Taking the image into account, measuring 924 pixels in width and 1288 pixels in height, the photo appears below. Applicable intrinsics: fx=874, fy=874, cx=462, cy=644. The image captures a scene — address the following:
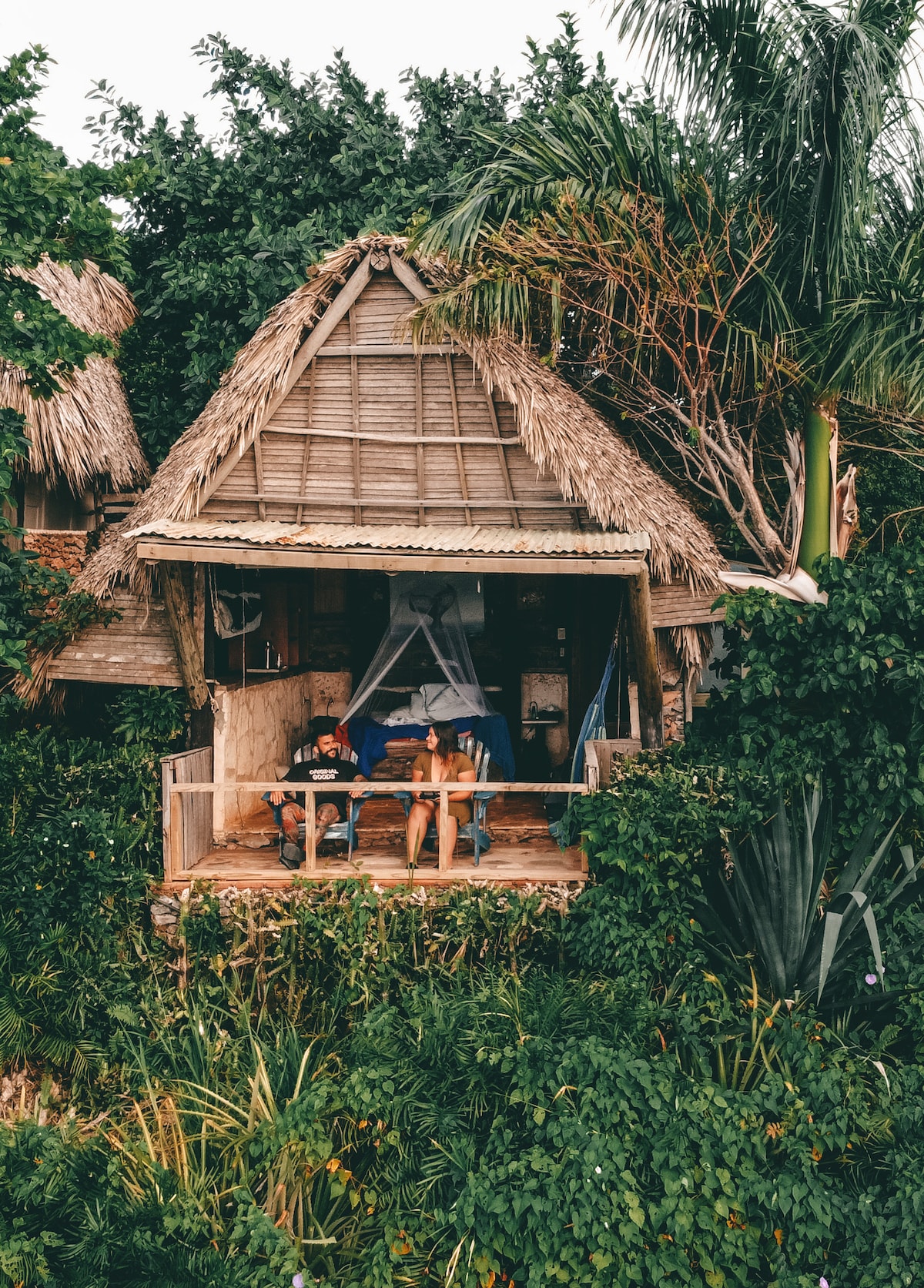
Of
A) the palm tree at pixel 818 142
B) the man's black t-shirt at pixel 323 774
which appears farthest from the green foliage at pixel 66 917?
the palm tree at pixel 818 142

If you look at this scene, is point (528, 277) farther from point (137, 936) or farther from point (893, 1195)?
point (893, 1195)

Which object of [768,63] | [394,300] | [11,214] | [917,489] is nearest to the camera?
[11,214]

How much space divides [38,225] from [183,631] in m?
2.63

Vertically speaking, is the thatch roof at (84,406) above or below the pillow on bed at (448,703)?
above

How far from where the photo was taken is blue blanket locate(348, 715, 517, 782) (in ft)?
21.7

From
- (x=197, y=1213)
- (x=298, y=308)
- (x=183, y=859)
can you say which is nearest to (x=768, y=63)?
(x=298, y=308)

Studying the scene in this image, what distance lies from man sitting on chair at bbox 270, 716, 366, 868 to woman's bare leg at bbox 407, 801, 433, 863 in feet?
1.32

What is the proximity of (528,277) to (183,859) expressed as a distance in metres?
4.55

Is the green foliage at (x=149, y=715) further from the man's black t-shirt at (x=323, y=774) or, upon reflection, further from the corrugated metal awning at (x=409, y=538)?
the corrugated metal awning at (x=409, y=538)

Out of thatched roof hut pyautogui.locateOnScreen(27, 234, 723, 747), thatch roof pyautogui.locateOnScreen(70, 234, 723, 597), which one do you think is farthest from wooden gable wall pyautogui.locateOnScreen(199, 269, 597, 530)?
thatch roof pyautogui.locateOnScreen(70, 234, 723, 597)

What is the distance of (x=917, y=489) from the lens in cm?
854

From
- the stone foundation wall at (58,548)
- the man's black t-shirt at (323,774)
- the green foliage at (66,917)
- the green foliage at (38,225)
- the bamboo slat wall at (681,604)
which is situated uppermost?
the green foliage at (38,225)

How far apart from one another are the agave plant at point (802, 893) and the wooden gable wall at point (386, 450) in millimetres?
2478

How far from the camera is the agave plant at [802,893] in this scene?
4.73 meters
